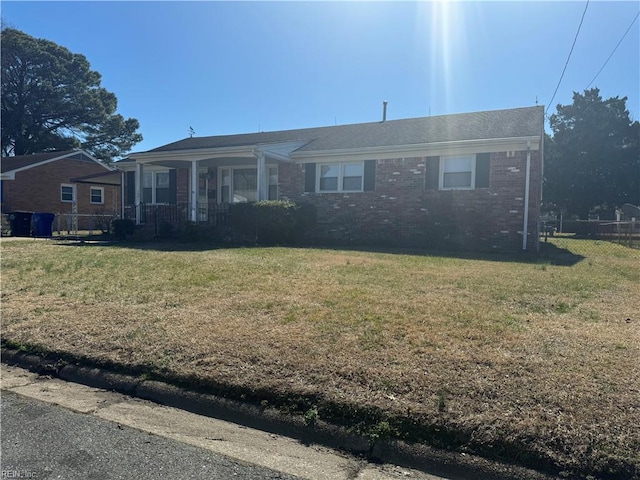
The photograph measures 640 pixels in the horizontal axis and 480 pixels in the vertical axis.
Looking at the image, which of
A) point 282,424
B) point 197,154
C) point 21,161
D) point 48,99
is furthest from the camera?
point 48,99

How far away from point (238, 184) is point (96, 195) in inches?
586

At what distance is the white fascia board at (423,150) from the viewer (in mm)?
12953

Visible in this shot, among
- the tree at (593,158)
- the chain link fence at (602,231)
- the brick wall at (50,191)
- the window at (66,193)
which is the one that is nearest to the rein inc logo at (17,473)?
the chain link fence at (602,231)

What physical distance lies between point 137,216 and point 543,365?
54.7ft

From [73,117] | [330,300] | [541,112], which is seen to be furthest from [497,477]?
[73,117]

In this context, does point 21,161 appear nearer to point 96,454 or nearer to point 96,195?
point 96,195

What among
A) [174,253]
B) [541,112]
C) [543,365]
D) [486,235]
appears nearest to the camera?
[543,365]

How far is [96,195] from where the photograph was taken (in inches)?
1105

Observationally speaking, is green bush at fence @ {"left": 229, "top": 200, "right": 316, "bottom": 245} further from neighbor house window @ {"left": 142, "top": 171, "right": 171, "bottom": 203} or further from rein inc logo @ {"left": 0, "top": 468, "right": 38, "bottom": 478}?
rein inc logo @ {"left": 0, "top": 468, "right": 38, "bottom": 478}

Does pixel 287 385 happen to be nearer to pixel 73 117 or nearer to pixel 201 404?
pixel 201 404

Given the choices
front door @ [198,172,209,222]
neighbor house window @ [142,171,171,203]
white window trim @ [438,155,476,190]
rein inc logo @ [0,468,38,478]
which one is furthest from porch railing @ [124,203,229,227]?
rein inc logo @ [0,468,38,478]

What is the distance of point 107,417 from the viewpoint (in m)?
3.15

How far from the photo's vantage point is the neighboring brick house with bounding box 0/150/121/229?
2450 cm

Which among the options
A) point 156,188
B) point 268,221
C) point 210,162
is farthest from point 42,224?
point 268,221
